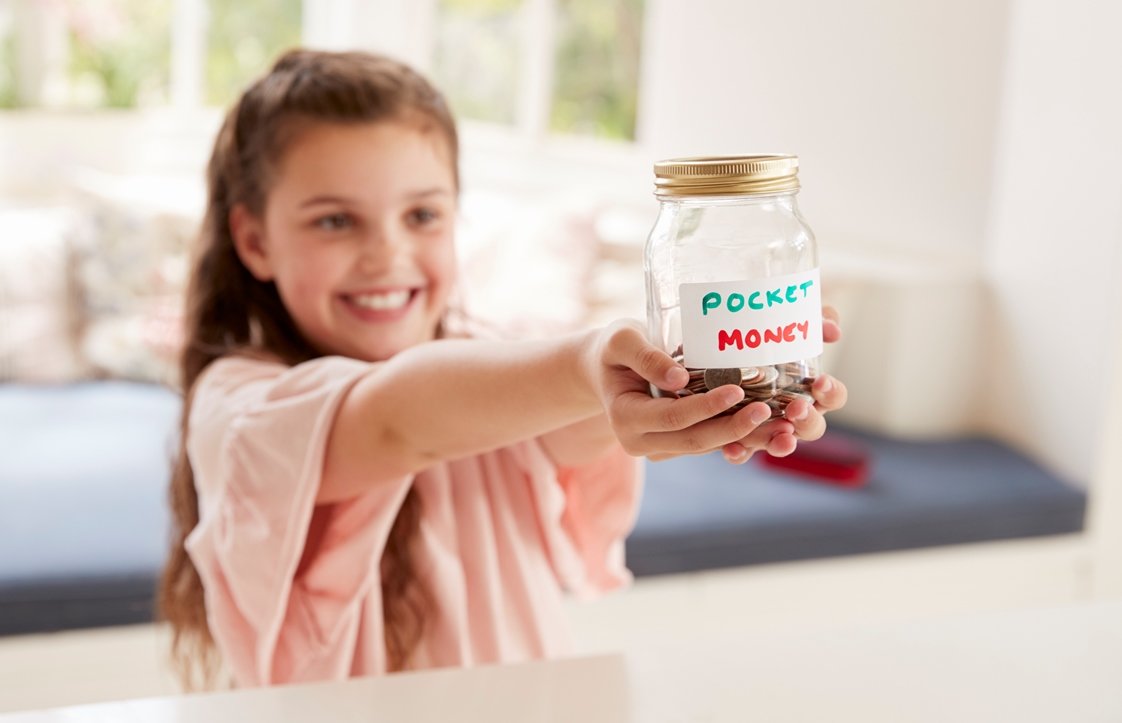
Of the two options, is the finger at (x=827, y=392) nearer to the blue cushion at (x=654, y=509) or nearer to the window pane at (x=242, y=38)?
the blue cushion at (x=654, y=509)

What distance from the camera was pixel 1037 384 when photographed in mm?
2465

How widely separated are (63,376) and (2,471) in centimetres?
56

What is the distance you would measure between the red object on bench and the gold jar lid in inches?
63.3

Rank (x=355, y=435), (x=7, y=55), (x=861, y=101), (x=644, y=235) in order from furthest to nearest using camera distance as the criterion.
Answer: (x=7, y=55) → (x=644, y=235) → (x=861, y=101) → (x=355, y=435)

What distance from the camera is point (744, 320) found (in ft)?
2.31

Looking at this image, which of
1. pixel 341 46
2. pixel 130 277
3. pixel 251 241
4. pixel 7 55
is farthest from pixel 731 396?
pixel 7 55

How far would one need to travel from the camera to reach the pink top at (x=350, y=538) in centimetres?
103

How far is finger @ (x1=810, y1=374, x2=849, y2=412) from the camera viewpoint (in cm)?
75

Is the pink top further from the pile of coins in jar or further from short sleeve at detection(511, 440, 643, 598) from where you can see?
the pile of coins in jar

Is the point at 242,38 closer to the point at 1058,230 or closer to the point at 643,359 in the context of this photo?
the point at 1058,230

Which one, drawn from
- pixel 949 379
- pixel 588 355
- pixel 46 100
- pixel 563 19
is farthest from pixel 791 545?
pixel 46 100

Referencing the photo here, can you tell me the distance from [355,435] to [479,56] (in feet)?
8.50

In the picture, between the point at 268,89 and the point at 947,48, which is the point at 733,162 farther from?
the point at 947,48

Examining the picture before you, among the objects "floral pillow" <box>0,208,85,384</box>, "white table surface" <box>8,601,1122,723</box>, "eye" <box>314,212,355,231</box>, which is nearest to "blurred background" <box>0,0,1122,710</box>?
"floral pillow" <box>0,208,85,384</box>
